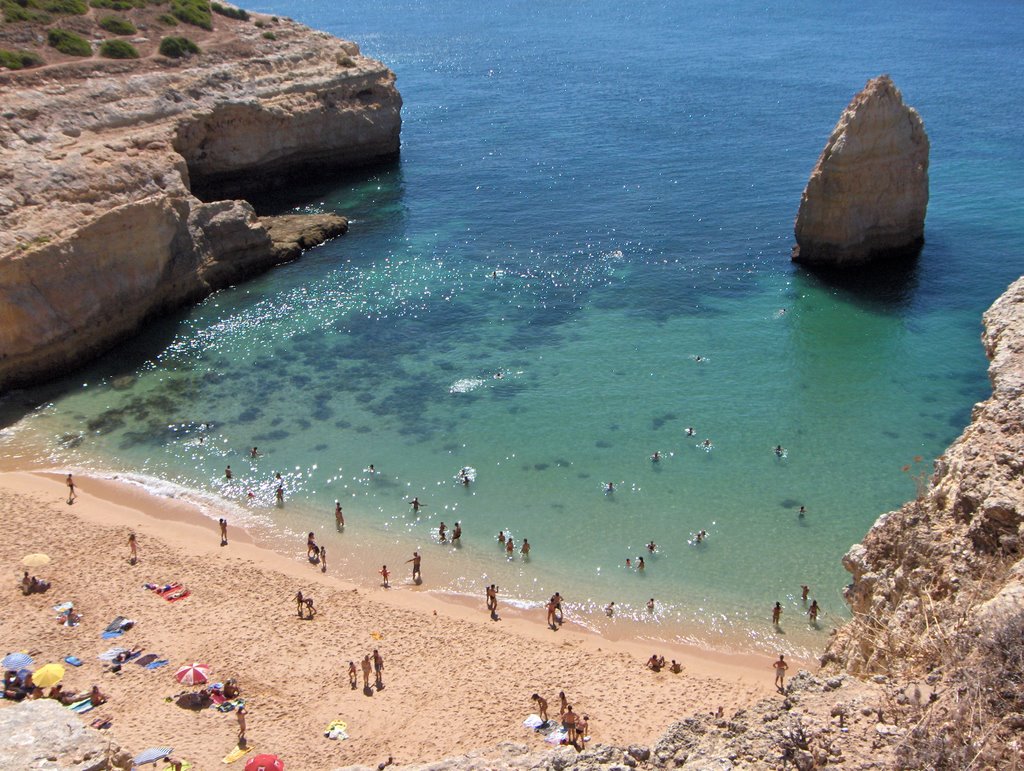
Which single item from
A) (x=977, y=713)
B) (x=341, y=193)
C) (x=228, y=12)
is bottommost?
(x=341, y=193)

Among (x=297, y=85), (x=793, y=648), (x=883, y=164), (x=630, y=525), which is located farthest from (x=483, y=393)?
(x=297, y=85)

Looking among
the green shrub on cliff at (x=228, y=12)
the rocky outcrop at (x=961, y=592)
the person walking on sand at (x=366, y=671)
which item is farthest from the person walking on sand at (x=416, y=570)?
the green shrub on cliff at (x=228, y=12)

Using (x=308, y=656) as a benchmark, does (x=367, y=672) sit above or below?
above

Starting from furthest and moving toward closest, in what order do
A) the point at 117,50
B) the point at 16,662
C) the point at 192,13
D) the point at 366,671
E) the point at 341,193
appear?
the point at 192,13 → the point at 341,193 → the point at 117,50 → the point at 366,671 → the point at 16,662

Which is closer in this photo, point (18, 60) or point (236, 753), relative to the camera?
point (236, 753)

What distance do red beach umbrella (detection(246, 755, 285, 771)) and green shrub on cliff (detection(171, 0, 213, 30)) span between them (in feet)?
195

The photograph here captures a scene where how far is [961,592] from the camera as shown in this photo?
14273 millimetres

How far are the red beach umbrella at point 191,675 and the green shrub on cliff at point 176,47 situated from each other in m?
47.2

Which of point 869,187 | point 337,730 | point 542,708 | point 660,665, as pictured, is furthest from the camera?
point 869,187

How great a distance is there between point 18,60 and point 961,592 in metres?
55.9

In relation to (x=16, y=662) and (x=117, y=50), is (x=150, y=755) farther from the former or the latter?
(x=117, y=50)

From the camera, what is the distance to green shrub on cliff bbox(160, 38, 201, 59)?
6056cm

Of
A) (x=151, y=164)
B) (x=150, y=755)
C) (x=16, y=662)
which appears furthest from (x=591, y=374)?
(x=151, y=164)

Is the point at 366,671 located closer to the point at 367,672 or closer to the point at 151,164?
the point at 367,672
